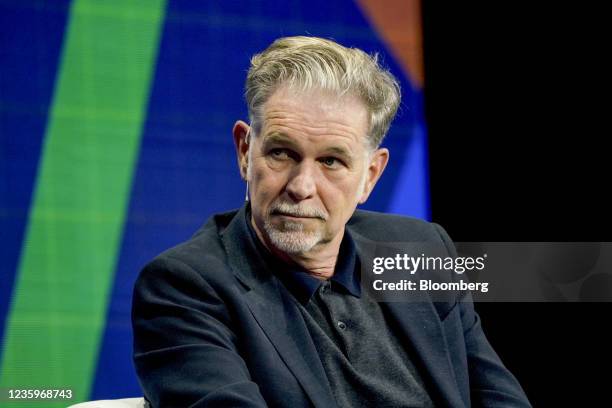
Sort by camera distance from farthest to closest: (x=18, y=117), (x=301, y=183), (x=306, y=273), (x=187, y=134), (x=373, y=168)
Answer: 1. (x=187, y=134)
2. (x=18, y=117)
3. (x=373, y=168)
4. (x=306, y=273)
5. (x=301, y=183)

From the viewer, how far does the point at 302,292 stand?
2105 millimetres

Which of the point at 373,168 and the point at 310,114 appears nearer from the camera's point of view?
the point at 310,114

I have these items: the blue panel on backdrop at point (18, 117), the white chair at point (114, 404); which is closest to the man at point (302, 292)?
the white chair at point (114, 404)

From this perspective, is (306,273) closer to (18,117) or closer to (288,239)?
(288,239)

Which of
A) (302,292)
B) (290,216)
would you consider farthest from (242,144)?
(302,292)

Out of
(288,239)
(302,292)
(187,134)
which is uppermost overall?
(187,134)

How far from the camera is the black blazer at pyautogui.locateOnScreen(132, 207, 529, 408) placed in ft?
6.05

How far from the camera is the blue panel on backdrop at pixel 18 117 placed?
274 centimetres

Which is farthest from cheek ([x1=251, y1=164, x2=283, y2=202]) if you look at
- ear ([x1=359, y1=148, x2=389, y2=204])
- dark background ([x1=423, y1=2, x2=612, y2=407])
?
dark background ([x1=423, y1=2, x2=612, y2=407])

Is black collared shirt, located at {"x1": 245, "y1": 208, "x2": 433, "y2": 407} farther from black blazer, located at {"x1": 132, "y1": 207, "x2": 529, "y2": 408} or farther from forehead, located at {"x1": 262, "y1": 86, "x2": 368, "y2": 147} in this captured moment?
forehead, located at {"x1": 262, "y1": 86, "x2": 368, "y2": 147}

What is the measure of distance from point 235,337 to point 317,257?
35 centimetres

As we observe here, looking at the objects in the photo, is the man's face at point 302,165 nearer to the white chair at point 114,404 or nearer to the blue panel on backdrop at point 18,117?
the white chair at point 114,404

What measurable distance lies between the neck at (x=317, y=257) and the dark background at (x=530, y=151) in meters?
1.11

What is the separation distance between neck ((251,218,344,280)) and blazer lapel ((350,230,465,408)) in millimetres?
103
